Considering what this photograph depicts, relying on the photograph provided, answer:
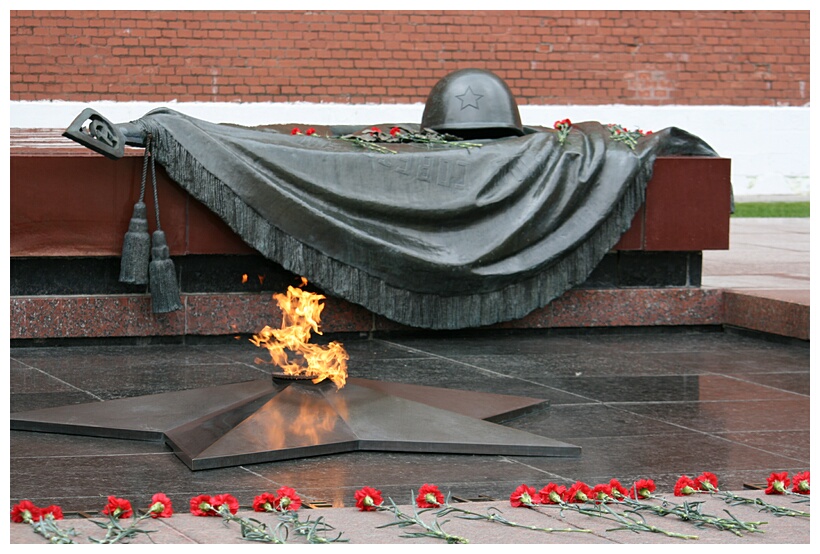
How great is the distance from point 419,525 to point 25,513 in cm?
79

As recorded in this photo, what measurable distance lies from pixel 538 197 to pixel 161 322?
5.90ft

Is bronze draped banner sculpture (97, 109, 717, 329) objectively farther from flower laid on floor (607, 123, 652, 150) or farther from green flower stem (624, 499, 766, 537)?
green flower stem (624, 499, 766, 537)

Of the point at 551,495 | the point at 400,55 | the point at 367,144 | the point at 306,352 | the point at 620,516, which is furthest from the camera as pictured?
the point at 400,55

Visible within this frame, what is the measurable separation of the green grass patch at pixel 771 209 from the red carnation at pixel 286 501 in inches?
401

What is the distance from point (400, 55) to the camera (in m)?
11.5

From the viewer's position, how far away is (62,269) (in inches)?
215

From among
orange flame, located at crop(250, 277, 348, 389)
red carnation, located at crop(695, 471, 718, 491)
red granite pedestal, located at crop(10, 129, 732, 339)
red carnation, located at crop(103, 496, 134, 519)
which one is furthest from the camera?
red granite pedestal, located at crop(10, 129, 732, 339)

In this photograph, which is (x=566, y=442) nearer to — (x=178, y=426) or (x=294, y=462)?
(x=294, y=462)

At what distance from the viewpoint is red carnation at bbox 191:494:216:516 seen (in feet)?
8.59

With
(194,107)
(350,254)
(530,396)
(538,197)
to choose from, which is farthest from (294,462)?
(194,107)

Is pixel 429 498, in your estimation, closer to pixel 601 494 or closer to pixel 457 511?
pixel 457 511

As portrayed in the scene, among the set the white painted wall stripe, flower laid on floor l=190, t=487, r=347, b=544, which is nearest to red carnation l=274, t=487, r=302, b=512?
flower laid on floor l=190, t=487, r=347, b=544

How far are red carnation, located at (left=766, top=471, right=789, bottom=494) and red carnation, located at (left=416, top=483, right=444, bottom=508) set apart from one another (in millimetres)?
786

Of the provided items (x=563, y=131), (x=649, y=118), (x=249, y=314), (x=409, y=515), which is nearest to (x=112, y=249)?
(x=249, y=314)
